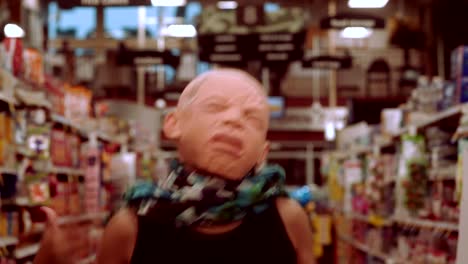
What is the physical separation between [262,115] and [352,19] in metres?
9.00

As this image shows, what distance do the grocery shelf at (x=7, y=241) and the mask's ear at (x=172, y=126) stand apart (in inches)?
119

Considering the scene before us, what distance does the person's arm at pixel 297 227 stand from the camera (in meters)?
1.92

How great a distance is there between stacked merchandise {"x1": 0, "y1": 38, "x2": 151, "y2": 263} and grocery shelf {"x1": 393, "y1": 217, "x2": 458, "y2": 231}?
2671 mm

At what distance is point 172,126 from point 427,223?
4.14 m

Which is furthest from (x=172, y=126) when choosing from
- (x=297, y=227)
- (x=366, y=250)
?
(x=366, y=250)

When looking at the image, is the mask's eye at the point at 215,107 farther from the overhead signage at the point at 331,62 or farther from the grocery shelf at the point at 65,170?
the overhead signage at the point at 331,62

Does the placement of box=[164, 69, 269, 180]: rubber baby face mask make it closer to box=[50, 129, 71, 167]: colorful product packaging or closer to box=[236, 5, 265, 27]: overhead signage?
box=[50, 129, 71, 167]: colorful product packaging

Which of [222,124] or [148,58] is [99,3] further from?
[148,58]

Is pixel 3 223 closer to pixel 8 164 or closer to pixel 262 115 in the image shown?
pixel 8 164

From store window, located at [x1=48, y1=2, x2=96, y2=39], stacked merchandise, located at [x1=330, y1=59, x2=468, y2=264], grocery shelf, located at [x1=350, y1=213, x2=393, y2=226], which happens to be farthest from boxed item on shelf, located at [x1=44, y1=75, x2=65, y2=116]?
store window, located at [x1=48, y1=2, x2=96, y2=39]

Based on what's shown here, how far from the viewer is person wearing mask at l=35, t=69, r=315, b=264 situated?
1857 millimetres

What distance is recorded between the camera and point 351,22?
420 inches

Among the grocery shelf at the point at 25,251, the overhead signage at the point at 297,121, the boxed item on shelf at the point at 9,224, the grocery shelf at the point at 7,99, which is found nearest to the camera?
the grocery shelf at the point at 7,99

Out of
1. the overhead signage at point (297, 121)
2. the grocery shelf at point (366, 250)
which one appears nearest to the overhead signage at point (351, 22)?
the grocery shelf at point (366, 250)
